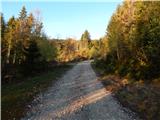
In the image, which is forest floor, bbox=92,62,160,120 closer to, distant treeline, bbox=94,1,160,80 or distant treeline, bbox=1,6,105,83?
distant treeline, bbox=94,1,160,80

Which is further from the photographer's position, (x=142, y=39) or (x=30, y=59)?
(x=30, y=59)

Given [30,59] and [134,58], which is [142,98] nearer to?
[134,58]

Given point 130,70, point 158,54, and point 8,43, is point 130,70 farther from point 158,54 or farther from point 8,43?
point 8,43

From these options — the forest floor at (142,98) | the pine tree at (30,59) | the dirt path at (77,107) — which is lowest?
the forest floor at (142,98)

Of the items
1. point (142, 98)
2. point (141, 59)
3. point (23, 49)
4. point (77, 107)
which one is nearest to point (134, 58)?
point (141, 59)

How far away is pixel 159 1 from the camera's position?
2892 centimetres

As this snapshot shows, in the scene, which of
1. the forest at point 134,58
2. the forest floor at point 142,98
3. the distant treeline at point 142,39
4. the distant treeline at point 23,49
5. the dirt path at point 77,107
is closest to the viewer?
the dirt path at point 77,107

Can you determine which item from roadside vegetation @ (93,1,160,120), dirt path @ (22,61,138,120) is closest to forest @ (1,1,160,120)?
roadside vegetation @ (93,1,160,120)

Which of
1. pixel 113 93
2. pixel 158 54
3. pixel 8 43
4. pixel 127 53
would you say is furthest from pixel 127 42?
pixel 8 43

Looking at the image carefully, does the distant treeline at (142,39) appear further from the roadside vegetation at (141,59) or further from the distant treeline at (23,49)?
the distant treeline at (23,49)

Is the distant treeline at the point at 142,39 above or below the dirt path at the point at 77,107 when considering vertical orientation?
above

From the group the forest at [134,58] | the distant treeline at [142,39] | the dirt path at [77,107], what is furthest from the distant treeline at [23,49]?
the dirt path at [77,107]

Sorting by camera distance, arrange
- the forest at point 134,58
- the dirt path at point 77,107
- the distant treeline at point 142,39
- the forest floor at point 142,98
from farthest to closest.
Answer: the distant treeline at point 142,39 → the forest at point 134,58 → the forest floor at point 142,98 → the dirt path at point 77,107

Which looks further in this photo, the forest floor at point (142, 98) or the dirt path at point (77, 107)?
the forest floor at point (142, 98)
